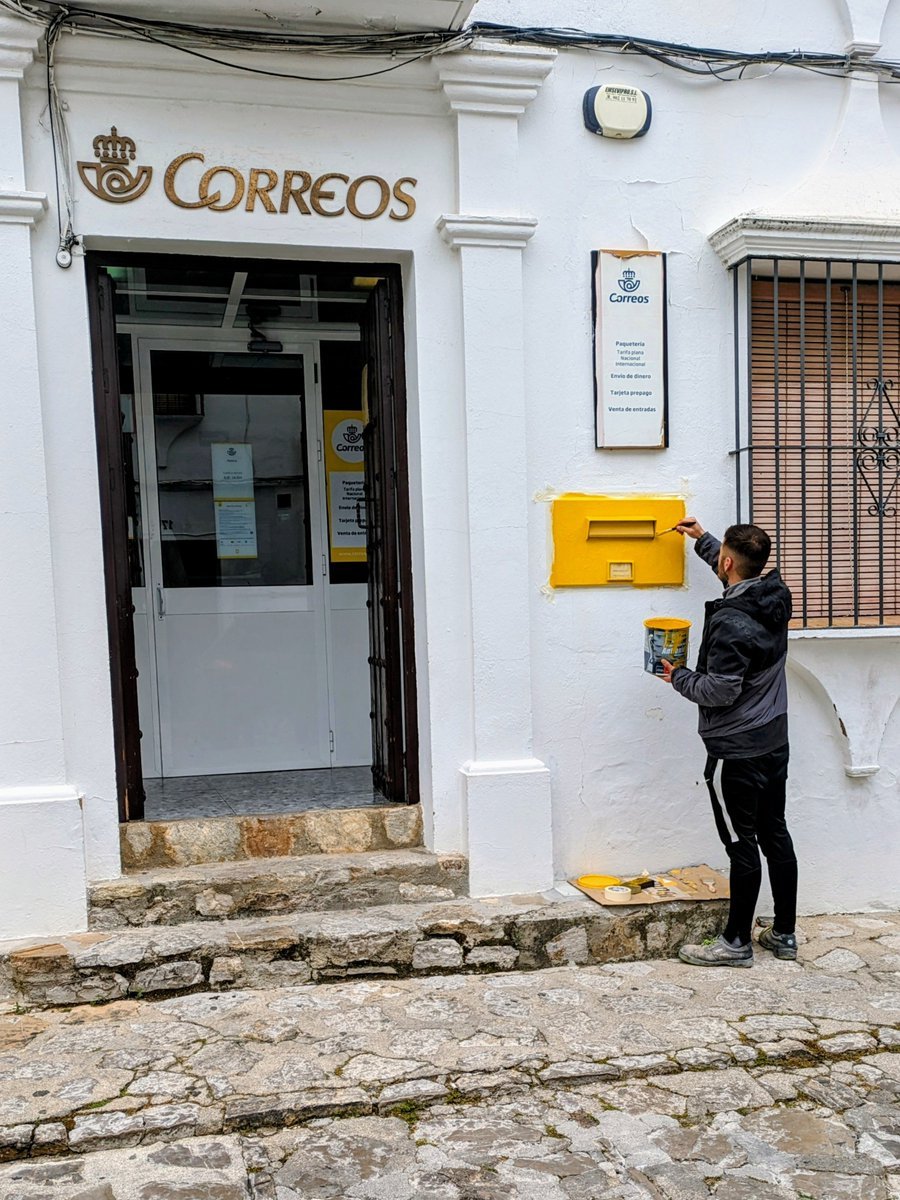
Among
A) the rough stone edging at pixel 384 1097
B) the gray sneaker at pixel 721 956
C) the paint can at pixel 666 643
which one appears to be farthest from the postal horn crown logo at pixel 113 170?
the gray sneaker at pixel 721 956

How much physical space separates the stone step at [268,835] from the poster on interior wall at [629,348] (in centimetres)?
198

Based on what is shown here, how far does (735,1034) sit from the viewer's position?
3918 millimetres

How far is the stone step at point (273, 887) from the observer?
4.44m

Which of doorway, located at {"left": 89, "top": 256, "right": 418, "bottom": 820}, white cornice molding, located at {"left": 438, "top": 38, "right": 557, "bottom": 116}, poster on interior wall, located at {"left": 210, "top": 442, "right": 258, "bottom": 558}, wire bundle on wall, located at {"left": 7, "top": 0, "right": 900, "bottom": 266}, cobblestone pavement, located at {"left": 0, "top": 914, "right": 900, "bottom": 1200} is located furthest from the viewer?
poster on interior wall, located at {"left": 210, "top": 442, "right": 258, "bottom": 558}

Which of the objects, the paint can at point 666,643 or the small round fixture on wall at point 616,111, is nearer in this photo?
the paint can at point 666,643

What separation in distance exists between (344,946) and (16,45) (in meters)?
3.73

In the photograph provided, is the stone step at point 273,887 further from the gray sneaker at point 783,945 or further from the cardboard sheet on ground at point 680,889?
the gray sneaker at point 783,945

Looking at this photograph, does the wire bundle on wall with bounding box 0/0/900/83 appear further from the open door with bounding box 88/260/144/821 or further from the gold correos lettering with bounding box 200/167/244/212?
the open door with bounding box 88/260/144/821

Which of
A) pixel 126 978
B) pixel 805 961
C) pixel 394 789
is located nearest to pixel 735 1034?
pixel 805 961

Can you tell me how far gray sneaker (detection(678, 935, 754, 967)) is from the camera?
4531mm

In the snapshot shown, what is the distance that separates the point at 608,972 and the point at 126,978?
193 cm

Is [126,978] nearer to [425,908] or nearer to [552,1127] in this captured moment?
[425,908]

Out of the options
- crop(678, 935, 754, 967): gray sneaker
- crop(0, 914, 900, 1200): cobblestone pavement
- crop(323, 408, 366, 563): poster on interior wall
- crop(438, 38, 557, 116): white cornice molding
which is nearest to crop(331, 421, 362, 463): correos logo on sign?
crop(323, 408, 366, 563): poster on interior wall

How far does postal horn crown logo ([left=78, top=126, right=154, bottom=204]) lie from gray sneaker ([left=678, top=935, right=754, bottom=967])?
3.92 meters
